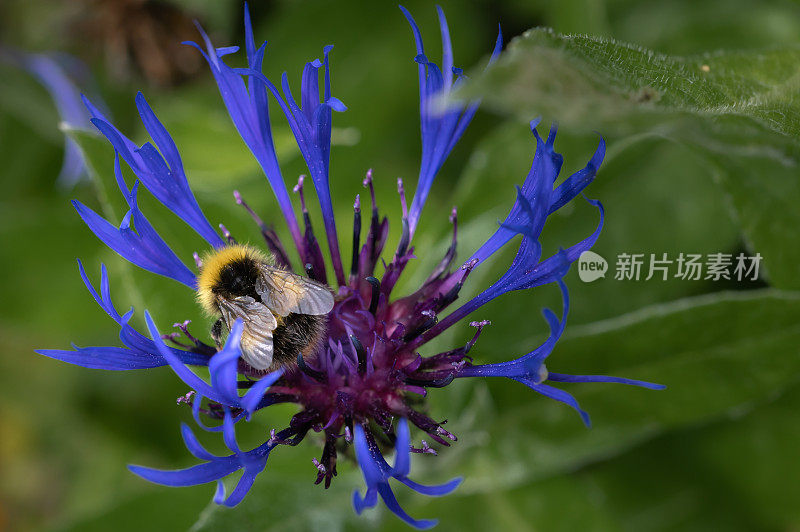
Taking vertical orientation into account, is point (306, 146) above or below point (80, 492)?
above

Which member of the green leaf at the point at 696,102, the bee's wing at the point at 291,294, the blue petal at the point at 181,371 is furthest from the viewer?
the bee's wing at the point at 291,294

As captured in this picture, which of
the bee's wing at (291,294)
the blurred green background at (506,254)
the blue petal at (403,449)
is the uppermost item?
the bee's wing at (291,294)

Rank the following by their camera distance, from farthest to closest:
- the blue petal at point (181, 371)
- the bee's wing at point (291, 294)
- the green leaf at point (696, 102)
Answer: the bee's wing at point (291, 294), the blue petal at point (181, 371), the green leaf at point (696, 102)

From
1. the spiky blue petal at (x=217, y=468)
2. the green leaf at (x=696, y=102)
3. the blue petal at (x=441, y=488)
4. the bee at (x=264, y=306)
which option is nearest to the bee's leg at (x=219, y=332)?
the bee at (x=264, y=306)

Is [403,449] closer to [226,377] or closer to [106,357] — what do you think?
[226,377]

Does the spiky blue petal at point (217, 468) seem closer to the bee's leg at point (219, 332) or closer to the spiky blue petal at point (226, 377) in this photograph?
the spiky blue petal at point (226, 377)

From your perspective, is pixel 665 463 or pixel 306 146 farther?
pixel 665 463

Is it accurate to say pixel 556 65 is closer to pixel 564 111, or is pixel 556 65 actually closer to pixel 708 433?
pixel 564 111

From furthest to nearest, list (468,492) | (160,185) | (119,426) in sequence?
1. (119,426)
2. (468,492)
3. (160,185)

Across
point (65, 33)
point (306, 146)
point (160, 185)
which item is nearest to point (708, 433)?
point (306, 146)
